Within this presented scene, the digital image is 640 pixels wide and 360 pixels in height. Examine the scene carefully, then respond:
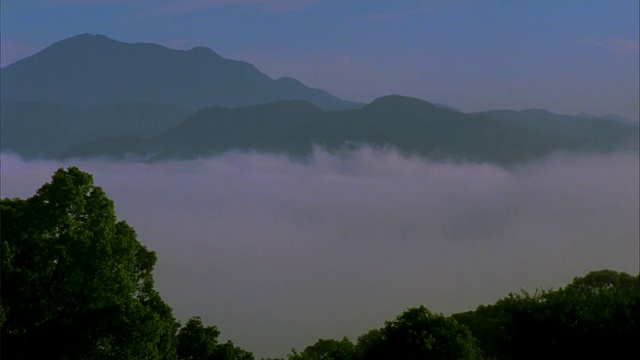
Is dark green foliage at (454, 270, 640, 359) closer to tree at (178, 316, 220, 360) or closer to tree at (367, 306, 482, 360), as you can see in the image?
tree at (367, 306, 482, 360)

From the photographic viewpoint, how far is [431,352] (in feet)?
124

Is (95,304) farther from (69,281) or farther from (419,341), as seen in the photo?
(419,341)

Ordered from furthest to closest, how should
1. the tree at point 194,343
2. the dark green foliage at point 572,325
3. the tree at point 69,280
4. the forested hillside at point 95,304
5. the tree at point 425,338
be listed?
1. the tree at point 194,343
2. the tree at point 425,338
3. the tree at point 69,280
4. the forested hillside at point 95,304
5. the dark green foliage at point 572,325

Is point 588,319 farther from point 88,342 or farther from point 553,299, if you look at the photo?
point 88,342

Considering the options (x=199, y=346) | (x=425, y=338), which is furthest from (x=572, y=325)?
(x=199, y=346)

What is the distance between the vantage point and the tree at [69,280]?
3631cm

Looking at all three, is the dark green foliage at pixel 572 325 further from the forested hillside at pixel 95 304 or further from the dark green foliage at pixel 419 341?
the dark green foliage at pixel 419 341

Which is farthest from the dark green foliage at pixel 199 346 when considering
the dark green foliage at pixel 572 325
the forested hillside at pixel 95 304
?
the dark green foliage at pixel 572 325

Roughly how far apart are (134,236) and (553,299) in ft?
73.4

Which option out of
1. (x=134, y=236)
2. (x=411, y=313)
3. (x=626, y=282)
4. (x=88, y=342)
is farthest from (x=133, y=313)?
(x=626, y=282)

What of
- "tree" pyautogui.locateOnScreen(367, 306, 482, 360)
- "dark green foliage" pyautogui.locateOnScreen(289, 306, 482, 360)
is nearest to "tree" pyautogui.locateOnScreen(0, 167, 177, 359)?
"dark green foliage" pyautogui.locateOnScreen(289, 306, 482, 360)

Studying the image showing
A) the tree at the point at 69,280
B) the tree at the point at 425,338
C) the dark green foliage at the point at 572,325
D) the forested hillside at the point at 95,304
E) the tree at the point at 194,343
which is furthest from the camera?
the tree at the point at 194,343

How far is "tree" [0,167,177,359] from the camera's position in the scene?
3631 cm

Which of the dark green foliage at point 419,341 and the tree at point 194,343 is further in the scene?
the tree at point 194,343
